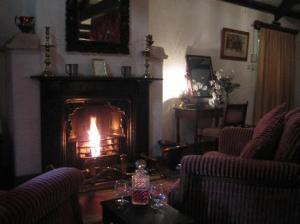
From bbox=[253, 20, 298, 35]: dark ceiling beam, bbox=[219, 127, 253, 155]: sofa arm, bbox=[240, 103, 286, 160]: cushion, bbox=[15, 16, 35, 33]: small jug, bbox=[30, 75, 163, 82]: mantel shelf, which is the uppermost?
bbox=[253, 20, 298, 35]: dark ceiling beam

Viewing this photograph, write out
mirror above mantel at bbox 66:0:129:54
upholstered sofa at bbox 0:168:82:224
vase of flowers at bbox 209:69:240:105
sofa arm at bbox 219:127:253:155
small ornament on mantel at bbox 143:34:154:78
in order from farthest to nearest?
1. vase of flowers at bbox 209:69:240:105
2. small ornament on mantel at bbox 143:34:154:78
3. mirror above mantel at bbox 66:0:129:54
4. sofa arm at bbox 219:127:253:155
5. upholstered sofa at bbox 0:168:82:224

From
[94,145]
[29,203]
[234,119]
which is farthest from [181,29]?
[29,203]

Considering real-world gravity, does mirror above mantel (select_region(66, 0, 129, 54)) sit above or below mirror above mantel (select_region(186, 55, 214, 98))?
above

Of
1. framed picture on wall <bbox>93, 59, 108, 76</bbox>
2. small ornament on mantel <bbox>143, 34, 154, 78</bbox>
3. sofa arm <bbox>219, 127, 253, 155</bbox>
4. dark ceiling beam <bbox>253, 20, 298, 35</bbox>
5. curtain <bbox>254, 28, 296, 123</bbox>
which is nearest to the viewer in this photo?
sofa arm <bbox>219, 127, 253, 155</bbox>

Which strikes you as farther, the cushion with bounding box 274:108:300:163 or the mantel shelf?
the mantel shelf

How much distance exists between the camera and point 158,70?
4.34m

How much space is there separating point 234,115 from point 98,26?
2.23 m

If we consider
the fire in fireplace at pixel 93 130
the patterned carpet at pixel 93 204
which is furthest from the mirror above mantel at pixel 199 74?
the patterned carpet at pixel 93 204

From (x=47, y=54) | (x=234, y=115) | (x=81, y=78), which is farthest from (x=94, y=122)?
(x=234, y=115)

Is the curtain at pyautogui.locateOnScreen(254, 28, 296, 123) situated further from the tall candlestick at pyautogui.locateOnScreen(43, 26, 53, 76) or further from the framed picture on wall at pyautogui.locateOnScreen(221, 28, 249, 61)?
the tall candlestick at pyautogui.locateOnScreen(43, 26, 53, 76)

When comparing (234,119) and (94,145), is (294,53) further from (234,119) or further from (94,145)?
(94,145)

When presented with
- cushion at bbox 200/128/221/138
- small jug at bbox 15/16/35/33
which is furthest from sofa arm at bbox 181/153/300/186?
cushion at bbox 200/128/221/138

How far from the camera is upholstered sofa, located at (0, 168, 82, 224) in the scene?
4.79 ft

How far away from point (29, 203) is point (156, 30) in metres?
3.67
